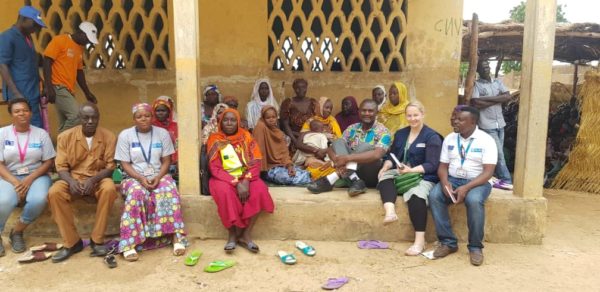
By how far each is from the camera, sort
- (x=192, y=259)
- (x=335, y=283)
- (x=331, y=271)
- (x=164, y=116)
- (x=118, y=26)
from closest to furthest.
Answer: (x=335, y=283) → (x=331, y=271) → (x=192, y=259) → (x=164, y=116) → (x=118, y=26)

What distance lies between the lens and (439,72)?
584cm

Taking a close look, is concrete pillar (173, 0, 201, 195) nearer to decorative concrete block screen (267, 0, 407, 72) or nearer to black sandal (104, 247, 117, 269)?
black sandal (104, 247, 117, 269)

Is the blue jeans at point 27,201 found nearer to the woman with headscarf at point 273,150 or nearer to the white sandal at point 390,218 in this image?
the woman with headscarf at point 273,150

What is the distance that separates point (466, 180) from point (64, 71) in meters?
4.06

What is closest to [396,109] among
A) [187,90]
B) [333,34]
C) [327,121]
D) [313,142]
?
[327,121]

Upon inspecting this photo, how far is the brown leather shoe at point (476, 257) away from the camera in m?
3.29

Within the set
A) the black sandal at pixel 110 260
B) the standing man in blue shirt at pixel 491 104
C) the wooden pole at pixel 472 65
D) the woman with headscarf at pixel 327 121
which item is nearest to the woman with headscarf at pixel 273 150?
the woman with headscarf at pixel 327 121

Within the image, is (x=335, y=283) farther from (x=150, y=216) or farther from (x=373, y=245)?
(x=150, y=216)

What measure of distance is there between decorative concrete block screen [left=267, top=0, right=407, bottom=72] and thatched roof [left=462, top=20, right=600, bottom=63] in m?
1.18

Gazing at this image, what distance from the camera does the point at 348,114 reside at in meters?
5.35

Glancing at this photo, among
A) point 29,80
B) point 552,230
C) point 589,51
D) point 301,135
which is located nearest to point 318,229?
point 301,135

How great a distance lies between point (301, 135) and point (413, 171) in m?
1.43

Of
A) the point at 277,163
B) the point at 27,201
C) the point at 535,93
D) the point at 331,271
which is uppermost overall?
the point at 535,93

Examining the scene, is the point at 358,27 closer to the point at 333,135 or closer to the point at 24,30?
the point at 333,135
